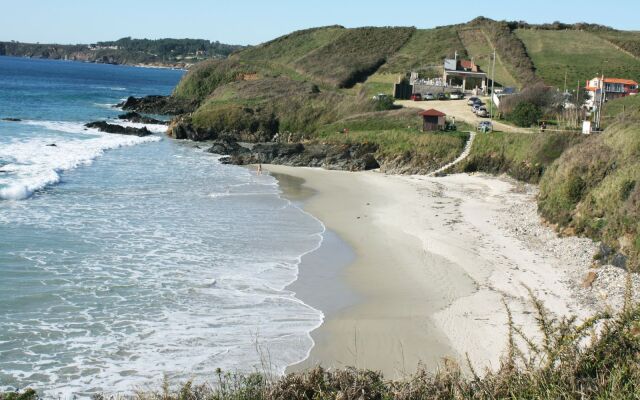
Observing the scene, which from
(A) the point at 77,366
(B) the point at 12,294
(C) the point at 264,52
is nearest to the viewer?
(A) the point at 77,366

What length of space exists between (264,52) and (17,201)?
7539 centimetres

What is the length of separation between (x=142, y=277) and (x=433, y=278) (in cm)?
742

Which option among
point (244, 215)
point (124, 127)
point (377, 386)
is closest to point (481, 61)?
point (124, 127)

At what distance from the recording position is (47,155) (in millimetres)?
40250

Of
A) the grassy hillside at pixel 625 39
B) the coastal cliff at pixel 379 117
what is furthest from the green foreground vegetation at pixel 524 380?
the grassy hillside at pixel 625 39

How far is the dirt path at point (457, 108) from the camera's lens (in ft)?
144

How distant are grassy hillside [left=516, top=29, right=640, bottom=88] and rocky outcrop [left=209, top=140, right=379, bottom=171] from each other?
3199 centimetres

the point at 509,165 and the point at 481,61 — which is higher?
the point at 481,61

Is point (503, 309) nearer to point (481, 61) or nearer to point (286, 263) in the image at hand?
point (286, 263)

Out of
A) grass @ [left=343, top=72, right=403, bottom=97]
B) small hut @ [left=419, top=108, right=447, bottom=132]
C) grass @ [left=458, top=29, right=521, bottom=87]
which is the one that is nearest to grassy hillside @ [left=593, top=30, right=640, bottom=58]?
grass @ [left=458, top=29, right=521, bottom=87]

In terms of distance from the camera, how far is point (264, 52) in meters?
98.9

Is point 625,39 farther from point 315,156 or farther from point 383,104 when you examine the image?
point 315,156

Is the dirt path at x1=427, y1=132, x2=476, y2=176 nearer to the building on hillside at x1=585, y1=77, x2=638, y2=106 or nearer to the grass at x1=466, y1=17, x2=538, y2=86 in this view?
the building on hillside at x1=585, y1=77, x2=638, y2=106

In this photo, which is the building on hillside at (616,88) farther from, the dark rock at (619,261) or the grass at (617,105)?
the dark rock at (619,261)
